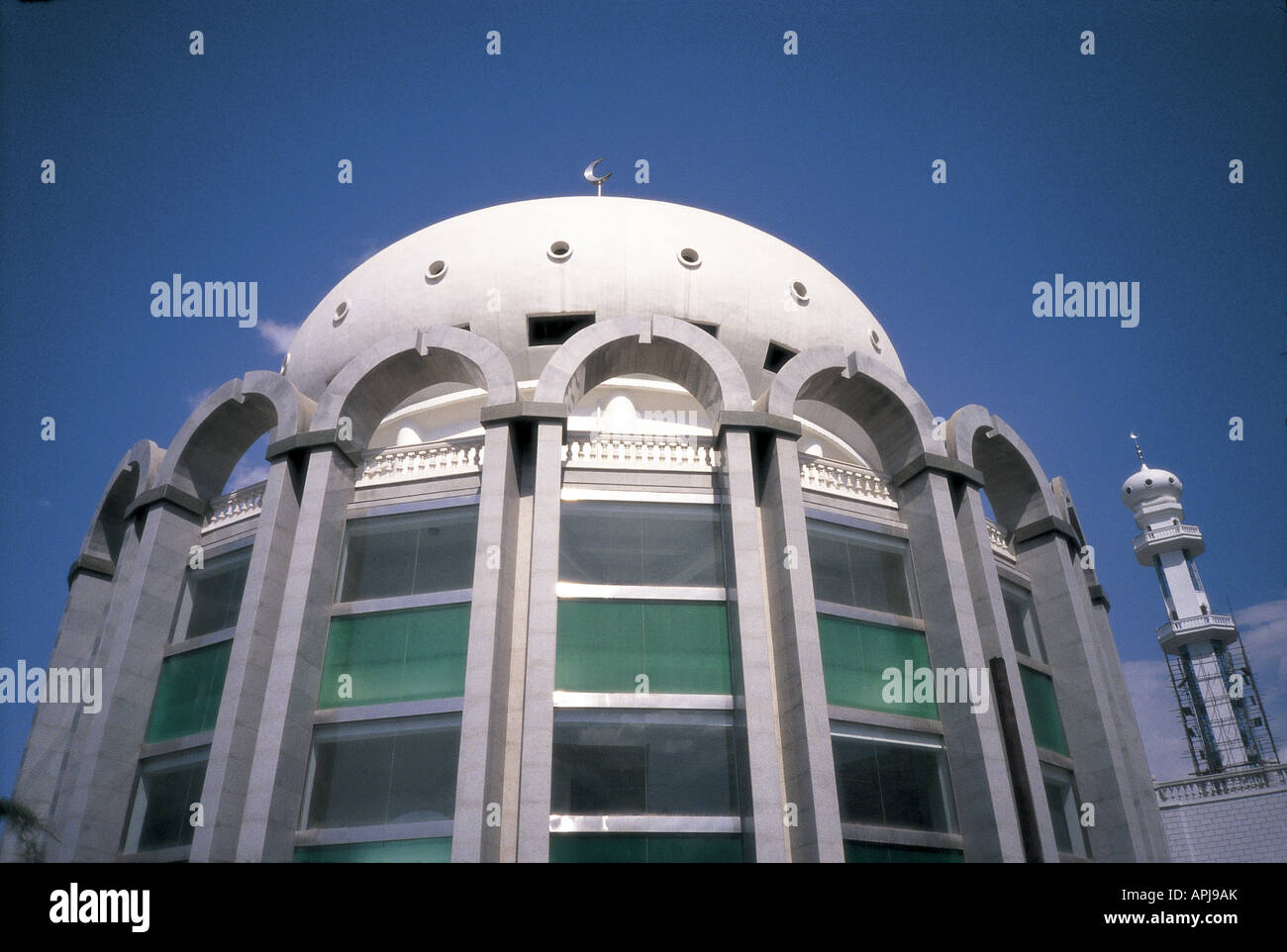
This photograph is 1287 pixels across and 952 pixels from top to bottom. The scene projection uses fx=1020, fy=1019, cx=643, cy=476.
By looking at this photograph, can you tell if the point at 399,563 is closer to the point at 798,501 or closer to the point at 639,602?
the point at 639,602

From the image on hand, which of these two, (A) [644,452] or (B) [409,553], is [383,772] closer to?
(B) [409,553]

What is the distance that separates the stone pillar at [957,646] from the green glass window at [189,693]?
54.8 feet

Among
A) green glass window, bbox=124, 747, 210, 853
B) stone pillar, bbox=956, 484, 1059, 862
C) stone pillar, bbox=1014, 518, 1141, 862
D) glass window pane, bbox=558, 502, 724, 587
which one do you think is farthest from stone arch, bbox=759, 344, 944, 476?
green glass window, bbox=124, 747, 210, 853

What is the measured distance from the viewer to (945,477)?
86.1 feet

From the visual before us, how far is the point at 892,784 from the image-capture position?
22.6 m

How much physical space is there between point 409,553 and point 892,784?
1231cm

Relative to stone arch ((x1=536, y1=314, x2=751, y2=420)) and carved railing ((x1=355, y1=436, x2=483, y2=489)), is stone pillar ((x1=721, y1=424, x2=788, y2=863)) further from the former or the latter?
carved railing ((x1=355, y1=436, x2=483, y2=489))

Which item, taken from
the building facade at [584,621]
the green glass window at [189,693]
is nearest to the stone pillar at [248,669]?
the building facade at [584,621]

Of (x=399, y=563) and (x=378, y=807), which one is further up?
(x=399, y=563)

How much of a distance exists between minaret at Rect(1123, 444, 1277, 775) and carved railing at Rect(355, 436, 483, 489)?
2738 inches

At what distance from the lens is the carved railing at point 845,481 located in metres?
26.0
